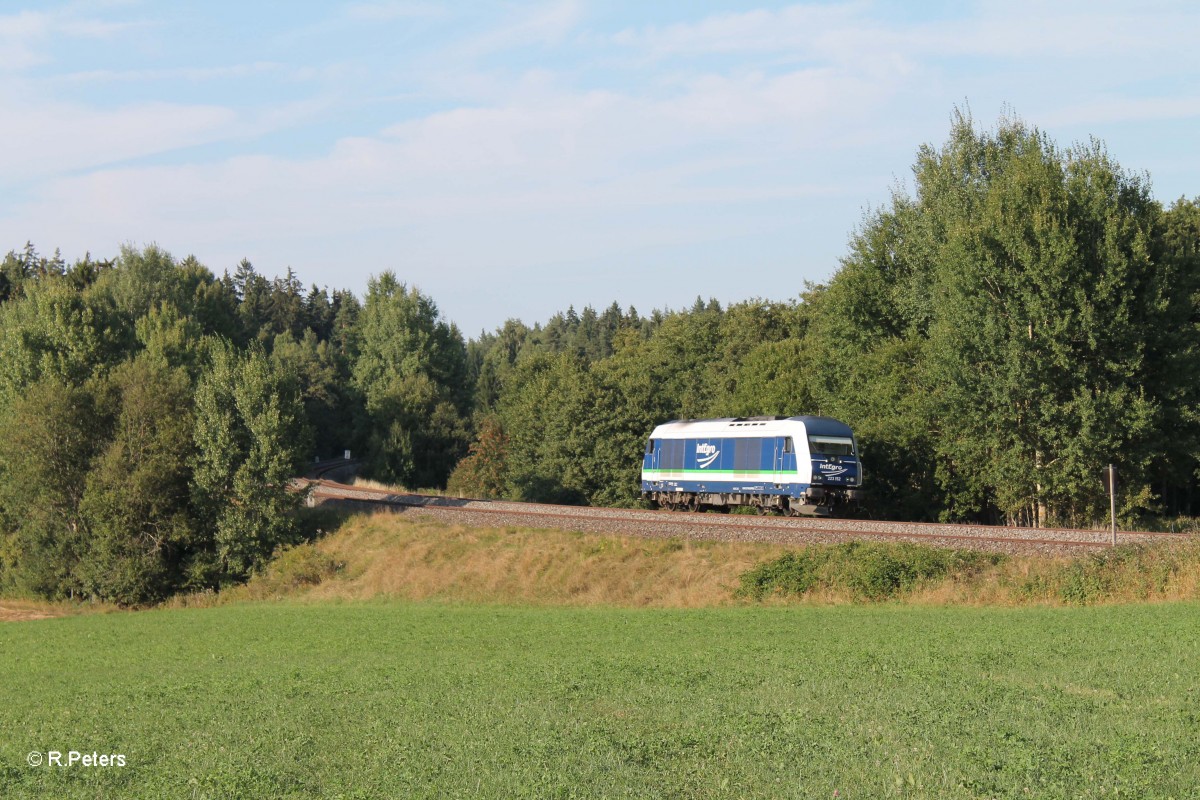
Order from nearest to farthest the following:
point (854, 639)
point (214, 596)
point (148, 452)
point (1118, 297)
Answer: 1. point (854, 639)
2. point (1118, 297)
3. point (214, 596)
4. point (148, 452)

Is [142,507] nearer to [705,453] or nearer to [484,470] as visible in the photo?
[705,453]

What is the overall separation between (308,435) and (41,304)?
2361 centimetres

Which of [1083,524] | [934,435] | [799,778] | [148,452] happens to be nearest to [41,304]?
[148,452]

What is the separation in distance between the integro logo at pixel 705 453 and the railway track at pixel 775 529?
4.47 meters

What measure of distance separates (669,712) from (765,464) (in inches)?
1014

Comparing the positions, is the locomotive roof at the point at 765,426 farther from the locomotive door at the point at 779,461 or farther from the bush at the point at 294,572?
the bush at the point at 294,572

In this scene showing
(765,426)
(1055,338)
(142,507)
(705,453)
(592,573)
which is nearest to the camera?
(592,573)

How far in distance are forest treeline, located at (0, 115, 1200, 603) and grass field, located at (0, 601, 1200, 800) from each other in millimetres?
17548

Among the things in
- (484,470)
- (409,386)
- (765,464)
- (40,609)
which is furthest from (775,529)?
(409,386)

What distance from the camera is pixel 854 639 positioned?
61.1 feet

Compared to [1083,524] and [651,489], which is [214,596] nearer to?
[651,489]

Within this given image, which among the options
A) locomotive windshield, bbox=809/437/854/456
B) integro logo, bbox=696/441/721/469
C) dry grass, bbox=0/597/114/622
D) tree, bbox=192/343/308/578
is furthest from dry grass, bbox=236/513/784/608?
integro logo, bbox=696/441/721/469

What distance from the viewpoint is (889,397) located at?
45.2 m

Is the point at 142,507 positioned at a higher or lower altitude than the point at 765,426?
lower
